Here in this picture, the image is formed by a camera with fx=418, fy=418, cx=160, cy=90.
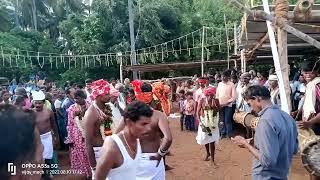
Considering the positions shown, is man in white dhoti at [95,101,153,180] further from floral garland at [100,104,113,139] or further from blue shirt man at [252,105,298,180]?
floral garland at [100,104,113,139]

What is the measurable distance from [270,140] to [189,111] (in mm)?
8927

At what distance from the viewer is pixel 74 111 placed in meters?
6.79

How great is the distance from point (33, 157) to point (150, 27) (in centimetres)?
2404

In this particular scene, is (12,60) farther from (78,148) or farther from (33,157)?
(33,157)

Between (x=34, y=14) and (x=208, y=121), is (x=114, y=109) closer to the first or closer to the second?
(x=208, y=121)

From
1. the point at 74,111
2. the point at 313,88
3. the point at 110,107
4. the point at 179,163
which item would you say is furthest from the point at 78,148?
the point at 313,88

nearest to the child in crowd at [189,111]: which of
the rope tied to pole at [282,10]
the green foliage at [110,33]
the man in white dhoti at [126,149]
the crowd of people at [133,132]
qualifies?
the crowd of people at [133,132]

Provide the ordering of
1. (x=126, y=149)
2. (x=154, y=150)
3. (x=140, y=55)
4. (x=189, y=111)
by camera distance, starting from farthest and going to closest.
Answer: (x=140, y=55) → (x=189, y=111) → (x=154, y=150) → (x=126, y=149)

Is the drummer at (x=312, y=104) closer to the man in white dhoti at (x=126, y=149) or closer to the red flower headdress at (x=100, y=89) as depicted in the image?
the red flower headdress at (x=100, y=89)

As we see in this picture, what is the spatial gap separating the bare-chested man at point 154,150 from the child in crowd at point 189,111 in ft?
25.1

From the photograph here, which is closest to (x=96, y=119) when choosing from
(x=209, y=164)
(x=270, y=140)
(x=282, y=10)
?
(x=270, y=140)

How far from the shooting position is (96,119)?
14.9ft

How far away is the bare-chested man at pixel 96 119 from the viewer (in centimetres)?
439

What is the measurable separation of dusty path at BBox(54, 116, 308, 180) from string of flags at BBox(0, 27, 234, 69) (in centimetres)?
1380
